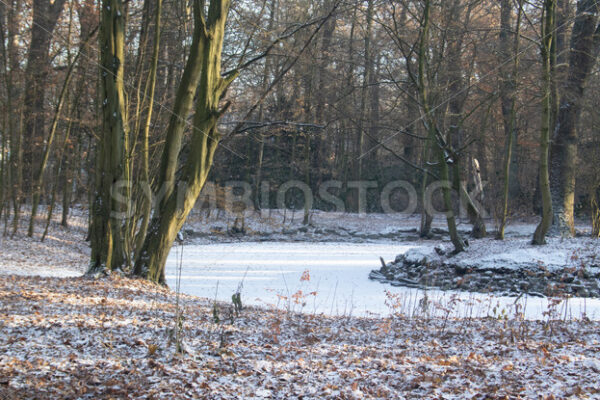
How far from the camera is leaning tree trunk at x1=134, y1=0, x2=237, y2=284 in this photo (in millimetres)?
8227

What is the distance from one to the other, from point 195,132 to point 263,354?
4.76 metres

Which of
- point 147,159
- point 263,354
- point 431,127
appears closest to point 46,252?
point 147,159

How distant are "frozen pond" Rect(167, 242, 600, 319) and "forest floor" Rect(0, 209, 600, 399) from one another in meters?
0.75

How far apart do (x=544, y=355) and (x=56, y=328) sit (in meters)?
4.57

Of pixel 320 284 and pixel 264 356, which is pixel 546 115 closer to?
pixel 320 284

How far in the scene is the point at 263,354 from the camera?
4531 mm

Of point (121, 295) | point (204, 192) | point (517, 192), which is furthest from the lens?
point (517, 192)

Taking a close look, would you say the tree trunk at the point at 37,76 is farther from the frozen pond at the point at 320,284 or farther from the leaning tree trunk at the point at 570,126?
the leaning tree trunk at the point at 570,126

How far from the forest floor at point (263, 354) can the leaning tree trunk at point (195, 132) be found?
175cm

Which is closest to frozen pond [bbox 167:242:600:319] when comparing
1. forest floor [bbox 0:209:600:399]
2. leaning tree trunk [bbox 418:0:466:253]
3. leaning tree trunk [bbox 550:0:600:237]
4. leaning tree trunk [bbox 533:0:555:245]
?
forest floor [bbox 0:209:600:399]

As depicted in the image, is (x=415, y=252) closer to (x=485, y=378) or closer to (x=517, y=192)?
(x=485, y=378)

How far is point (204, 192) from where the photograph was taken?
22.1 metres

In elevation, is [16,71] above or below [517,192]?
above

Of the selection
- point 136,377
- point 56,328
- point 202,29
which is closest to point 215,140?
point 202,29
